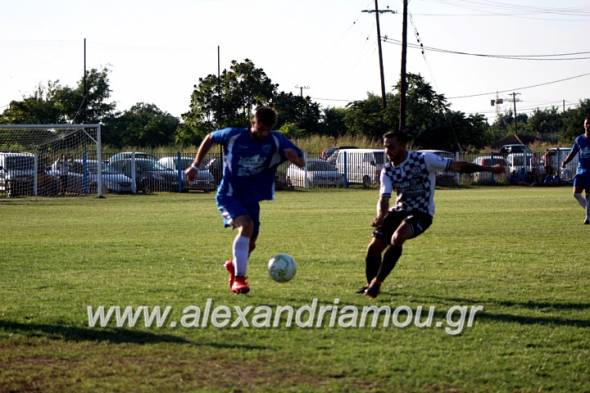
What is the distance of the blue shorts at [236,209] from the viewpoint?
9484mm

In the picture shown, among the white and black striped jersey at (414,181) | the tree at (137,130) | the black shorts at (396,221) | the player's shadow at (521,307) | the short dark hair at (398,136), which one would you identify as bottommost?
the player's shadow at (521,307)

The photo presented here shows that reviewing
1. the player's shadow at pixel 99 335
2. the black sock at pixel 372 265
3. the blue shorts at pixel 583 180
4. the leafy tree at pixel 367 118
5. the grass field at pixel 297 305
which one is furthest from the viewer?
the leafy tree at pixel 367 118

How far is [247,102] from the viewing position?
196 feet

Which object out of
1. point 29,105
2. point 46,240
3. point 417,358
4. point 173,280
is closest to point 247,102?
point 29,105

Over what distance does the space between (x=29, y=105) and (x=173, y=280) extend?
59052 mm

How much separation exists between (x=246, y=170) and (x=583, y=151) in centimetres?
1083

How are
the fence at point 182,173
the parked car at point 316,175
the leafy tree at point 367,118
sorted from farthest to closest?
the leafy tree at point 367,118, the parked car at point 316,175, the fence at point 182,173

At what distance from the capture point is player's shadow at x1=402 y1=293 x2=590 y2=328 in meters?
7.89

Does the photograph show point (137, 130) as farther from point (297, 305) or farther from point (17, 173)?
point (297, 305)

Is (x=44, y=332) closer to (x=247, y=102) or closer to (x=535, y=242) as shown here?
(x=535, y=242)

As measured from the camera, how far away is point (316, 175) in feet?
143

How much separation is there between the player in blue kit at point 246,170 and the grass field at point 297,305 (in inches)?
19.8

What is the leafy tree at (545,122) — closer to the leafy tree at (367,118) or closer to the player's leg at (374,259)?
the leafy tree at (367,118)

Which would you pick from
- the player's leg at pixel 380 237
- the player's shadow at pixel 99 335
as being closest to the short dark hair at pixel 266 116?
the player's leg at pixel 380 237
